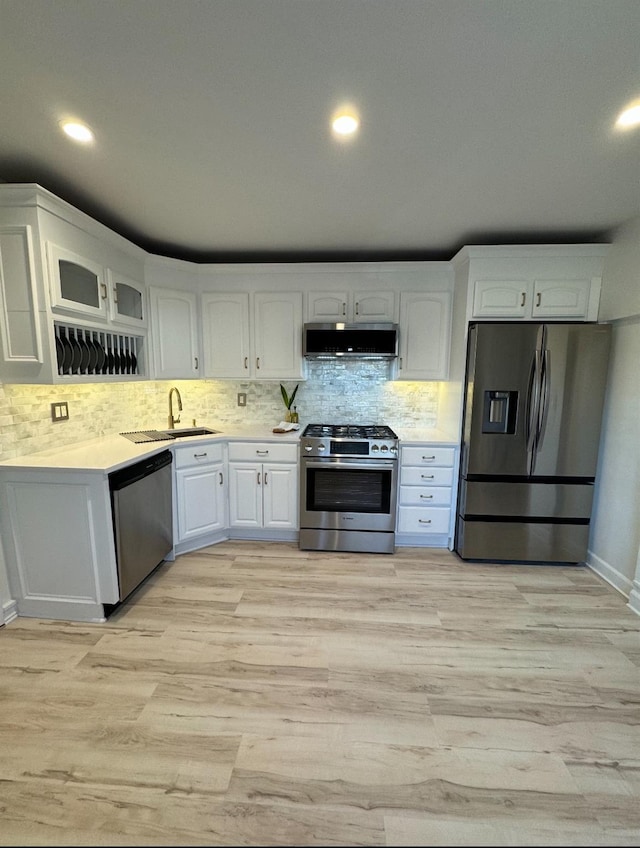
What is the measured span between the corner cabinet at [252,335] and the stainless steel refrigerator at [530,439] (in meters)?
1.52

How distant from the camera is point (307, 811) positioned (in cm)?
115

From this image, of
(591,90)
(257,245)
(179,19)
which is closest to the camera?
(179,19)

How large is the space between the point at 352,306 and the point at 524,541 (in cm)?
Result: 244

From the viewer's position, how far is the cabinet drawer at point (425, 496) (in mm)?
2918

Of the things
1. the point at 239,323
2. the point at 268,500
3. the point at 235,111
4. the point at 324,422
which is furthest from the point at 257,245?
the point at 268,500

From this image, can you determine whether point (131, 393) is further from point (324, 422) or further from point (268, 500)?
point (324, 422)

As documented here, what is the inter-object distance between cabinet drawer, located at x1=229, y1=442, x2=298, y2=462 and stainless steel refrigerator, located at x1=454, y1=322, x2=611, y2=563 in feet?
4.72

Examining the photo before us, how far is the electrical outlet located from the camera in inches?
91.4

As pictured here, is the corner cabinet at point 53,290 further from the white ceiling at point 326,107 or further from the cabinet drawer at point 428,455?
the cabinet drawer at point 428,455

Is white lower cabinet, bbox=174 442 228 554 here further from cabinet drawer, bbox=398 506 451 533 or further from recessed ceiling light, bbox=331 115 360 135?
recessed ceiling light, bbox=331 115 360 135

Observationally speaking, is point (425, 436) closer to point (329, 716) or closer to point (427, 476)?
point (427, 476)

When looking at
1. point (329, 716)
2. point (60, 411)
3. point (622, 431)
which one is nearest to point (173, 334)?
point (60, 411)

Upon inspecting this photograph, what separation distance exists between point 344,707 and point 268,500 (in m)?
1.68

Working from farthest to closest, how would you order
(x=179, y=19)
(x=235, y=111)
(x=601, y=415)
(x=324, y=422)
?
(x=324, y=422) → (x=601, y=415) → (x=235, y=111) → (x=179, y=19)
